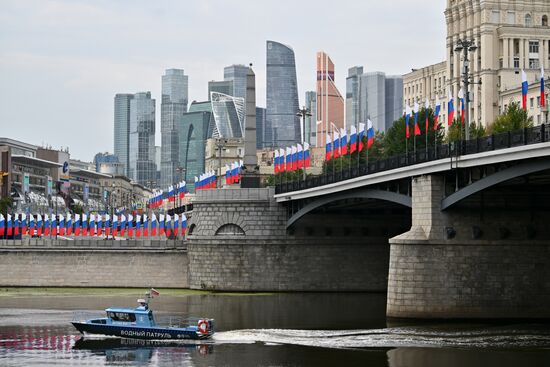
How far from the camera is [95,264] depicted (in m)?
115

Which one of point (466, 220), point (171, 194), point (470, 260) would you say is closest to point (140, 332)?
point (470, 260)

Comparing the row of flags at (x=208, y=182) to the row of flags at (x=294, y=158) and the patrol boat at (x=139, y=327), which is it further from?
the patrol boat at (x=139, y=327)

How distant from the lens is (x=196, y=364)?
61.8m

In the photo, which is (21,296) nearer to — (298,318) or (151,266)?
(151,266)

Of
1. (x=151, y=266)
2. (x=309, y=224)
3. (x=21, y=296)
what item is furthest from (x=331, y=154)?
(x=21, y=296)

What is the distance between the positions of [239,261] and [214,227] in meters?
3.78

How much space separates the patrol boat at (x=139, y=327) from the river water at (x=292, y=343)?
19.5 inches

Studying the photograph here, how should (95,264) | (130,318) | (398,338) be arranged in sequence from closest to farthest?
(398,338), (130,318), (95,264)

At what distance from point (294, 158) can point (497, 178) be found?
48.8 meters

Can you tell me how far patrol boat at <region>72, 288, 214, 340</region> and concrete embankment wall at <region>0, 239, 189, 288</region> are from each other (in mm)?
40271

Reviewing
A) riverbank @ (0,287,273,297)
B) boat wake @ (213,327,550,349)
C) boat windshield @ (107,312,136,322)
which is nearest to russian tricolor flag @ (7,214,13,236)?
riverbank @ (0,287,273,297)

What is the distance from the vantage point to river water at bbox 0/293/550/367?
62.6 metres

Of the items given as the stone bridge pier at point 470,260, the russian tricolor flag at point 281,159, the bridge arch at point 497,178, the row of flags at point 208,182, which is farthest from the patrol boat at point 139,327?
the row of flags at point 208,182

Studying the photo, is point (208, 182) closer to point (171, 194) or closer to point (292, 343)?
point (171, 194)
